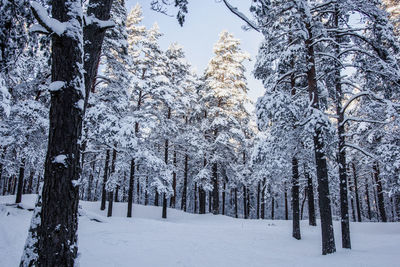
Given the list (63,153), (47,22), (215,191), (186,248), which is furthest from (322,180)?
(215,191)

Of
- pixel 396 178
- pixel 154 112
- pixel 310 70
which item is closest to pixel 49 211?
pixel 310 70

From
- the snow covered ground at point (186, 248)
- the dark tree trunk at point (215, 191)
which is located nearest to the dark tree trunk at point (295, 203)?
the snow covered ground at point (186, 248)

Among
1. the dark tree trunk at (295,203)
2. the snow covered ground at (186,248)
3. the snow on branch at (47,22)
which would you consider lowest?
the snow covered ground at (186,248)

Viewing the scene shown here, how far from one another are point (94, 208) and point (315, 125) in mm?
18078

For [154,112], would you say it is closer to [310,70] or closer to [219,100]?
[219,100]

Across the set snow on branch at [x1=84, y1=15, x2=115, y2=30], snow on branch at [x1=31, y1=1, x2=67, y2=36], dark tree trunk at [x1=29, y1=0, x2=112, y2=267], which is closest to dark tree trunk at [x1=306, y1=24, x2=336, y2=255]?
snow on branch at [x1=84, y1=15, x2=115, y2=30]

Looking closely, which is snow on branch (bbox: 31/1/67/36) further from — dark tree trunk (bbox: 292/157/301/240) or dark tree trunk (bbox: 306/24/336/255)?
dark tree trunk (bbox: 292/157/301/240)

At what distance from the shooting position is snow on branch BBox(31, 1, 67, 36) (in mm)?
2812

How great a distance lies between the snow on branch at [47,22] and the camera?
2.81m

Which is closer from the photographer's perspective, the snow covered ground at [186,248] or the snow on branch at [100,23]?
the snow on branch at [100,23]

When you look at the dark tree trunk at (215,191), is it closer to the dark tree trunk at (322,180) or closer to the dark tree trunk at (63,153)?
the dark tree trunk at (322,180)

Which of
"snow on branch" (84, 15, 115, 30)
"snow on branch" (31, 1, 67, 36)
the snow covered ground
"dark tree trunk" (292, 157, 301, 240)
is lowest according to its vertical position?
the snow covered ground

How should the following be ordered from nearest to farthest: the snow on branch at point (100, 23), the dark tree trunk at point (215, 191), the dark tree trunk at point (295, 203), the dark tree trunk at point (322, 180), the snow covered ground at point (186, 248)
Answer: the snow on branch at point (100, 23)
the snow covered ground at point (186, 248)
the dark tree trunk at point (322, 180)
the dark tree trunk at point (295, 203)
the dark tree trunk at point (215, 191)

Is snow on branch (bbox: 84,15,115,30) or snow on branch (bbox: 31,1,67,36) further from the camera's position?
snow on branch (bbox: 84,15,115,30)
